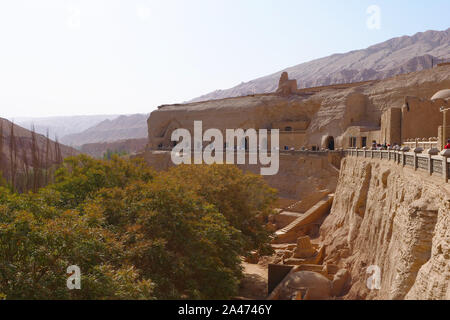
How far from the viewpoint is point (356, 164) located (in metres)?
19.4

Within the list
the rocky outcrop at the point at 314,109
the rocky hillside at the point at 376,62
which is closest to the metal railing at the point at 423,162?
the rocky outcrop at the point at 314,109

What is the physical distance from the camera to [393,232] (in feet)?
33.8

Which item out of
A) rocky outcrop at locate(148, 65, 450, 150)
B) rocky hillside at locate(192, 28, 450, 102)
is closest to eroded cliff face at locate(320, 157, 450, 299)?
rocky outcrop at locate(148, 65, 450, 150)

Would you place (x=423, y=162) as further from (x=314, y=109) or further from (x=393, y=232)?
(x=314, y=109)

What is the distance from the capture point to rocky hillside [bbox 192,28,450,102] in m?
103

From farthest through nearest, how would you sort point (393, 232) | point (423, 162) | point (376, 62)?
point (376, 62), point (393, 232), point (423, 162)

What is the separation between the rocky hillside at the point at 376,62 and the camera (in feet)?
338

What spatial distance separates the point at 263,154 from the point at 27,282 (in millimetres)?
29608

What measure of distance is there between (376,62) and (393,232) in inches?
5300

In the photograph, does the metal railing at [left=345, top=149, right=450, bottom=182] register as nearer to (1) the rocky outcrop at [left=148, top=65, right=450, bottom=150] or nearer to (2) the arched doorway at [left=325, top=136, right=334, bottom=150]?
(1) the rocky outcrop at [left=148, top=65, right=450, bottom=150]

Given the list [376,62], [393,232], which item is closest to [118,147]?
[376,62]

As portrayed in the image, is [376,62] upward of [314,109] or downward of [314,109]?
upward

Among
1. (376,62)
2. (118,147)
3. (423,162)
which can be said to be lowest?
(423,162)

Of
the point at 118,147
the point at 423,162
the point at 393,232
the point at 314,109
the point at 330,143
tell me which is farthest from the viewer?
the point at 118,147
